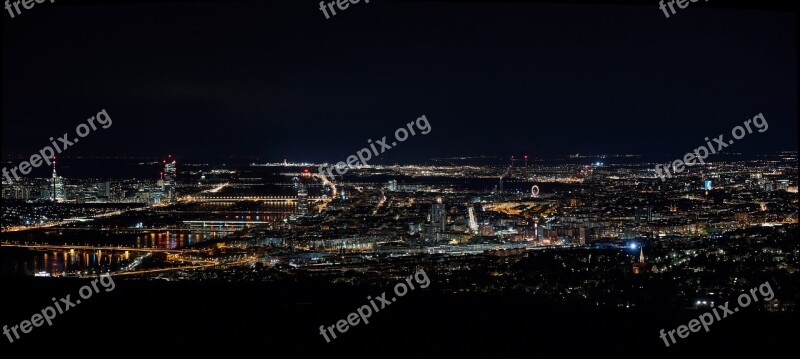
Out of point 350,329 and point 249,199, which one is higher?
point 249,199

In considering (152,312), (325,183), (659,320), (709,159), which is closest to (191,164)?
(325,183)

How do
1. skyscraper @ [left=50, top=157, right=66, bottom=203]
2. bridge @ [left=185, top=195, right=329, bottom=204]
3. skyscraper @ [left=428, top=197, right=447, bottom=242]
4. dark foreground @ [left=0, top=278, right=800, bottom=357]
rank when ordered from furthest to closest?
bridge @ [left=185, top=195, right=329, bottom=204] → skyscraper @ [left=50, top=157, right=66, bottom=203] → skyscraper @ [left=428, top=197, right=447, bottom=242] → dark foreground @ [left=0, top=278, right=800, bottom=357]

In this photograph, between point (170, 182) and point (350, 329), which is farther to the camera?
point (170, 182)

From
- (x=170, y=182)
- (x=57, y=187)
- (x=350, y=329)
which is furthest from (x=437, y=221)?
(x=170, y=182)

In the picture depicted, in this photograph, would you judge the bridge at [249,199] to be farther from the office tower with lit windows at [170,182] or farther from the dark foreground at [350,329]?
the dark foreground at [350,329]

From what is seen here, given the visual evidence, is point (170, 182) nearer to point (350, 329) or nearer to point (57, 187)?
point (57, 187)

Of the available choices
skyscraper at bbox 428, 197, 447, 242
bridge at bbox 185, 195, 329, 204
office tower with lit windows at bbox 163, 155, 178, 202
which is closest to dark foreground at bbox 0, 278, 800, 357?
skyscraper at bbox 428, 197, 447, 242

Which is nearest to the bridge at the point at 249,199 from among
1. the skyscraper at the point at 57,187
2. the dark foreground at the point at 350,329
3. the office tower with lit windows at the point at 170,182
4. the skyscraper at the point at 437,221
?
the office tower with lit windows at the point at 170,182

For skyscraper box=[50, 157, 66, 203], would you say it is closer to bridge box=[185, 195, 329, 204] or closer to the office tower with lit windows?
the office tower with lit windows

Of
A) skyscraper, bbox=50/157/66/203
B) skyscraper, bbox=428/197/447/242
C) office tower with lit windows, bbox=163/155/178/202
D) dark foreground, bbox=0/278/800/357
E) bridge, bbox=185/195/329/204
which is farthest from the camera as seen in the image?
bridge, bbox=185/195/329/204

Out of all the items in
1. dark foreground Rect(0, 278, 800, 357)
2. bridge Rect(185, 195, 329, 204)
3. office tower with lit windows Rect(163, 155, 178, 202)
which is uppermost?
office tower with lit windows Rect(163, 155, 178, 202)

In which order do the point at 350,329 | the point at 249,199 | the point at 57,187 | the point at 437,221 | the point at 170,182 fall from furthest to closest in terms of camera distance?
the point at 249,199, the point at 170,182, the point at 57,187, the point at 437,221, the point at 350,329

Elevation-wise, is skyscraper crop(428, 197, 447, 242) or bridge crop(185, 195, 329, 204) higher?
bridge crop(185, 195, 329, 204)
